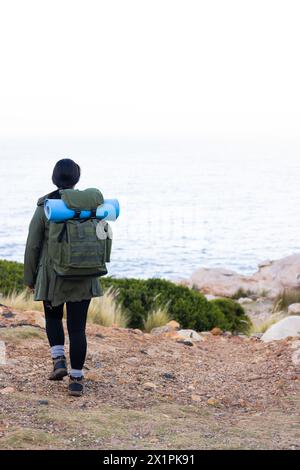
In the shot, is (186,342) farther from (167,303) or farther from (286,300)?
(286,300)

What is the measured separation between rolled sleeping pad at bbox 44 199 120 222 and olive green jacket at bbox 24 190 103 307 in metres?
0.20

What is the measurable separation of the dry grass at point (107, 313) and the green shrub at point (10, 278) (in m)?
1.51

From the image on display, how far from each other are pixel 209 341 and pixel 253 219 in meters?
51.4

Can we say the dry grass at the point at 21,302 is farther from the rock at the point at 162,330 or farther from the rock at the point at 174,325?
the rock at the point at 174,325

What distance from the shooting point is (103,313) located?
11.9m

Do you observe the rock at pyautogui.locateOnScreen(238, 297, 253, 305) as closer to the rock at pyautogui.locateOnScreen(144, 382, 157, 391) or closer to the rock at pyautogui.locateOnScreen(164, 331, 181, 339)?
the rock at pyautogui.locateOnScreen(164, 331, 181, 339)

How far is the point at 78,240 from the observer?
6.34 meters

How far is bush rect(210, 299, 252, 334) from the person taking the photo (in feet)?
50.4

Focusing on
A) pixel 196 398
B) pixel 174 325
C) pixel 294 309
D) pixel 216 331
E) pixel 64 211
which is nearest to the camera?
pixel 64 211

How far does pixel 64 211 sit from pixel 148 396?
2.03 m

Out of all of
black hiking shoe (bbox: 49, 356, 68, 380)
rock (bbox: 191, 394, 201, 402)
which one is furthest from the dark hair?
rock (bbox: 191, 394, 201, 402)

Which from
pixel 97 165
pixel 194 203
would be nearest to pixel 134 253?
pixel 194 203

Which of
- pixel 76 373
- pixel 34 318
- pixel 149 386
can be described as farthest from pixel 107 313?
pixel 76 373

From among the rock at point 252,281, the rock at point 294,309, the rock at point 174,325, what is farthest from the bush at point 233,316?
the rock at point 252,281
